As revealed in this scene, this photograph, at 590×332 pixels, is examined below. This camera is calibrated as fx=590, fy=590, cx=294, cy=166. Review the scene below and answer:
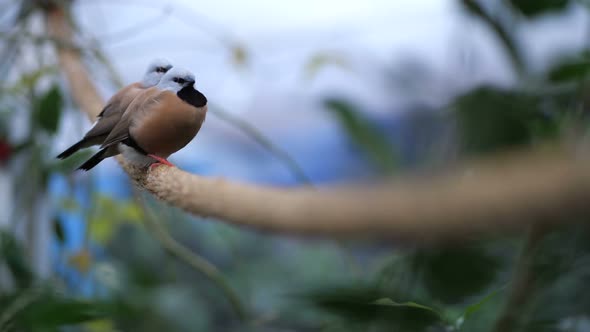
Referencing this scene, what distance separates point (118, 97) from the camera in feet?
0.80

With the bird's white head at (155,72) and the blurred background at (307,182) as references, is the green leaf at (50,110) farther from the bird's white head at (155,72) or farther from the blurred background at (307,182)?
the bird's white head at (155,72)

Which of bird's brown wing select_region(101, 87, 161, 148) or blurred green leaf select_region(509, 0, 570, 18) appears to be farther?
blurred green leaf select_region(509, 0, 570, 18)

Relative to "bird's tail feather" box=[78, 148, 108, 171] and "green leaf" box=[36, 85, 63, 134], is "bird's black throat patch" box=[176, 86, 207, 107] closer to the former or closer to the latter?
"bird's tail feather" box=[78, 148, 108, 171]

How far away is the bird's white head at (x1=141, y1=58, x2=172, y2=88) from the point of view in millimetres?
218

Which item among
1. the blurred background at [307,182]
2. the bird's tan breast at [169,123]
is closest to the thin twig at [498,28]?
the blurred background at [307,182]

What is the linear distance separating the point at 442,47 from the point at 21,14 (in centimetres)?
89

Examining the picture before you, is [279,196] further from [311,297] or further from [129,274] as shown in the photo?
[129,274]

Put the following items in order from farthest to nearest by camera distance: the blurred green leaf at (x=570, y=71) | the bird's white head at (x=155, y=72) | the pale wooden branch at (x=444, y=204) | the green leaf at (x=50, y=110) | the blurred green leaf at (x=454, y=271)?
the green leaf at (x=50, y=110) → the blurred green leaf at (x=570, y=71) → the blurred green leaf at (x=454, y=271) → the bird's white head at (x=155, y=72) → the pale wooden branch at (x=444, y=204)

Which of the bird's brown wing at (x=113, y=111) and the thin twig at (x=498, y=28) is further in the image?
the thin twig at (x=498, y=28)

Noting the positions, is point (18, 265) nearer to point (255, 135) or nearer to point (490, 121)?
point (255, 135)

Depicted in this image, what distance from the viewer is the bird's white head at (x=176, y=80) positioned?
0.20 m

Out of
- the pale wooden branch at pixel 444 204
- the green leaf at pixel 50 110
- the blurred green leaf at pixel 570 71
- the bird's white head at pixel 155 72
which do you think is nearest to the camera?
the pale wooden branch at pixel 444 204

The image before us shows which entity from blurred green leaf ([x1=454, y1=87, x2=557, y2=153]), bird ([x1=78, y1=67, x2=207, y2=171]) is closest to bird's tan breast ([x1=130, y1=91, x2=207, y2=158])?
A: bird ([x1=78, y1=67, x2=207, y2=171])

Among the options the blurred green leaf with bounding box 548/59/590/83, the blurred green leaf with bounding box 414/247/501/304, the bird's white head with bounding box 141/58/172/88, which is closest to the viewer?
the bird's white head with bounding box 141/58/172/88
